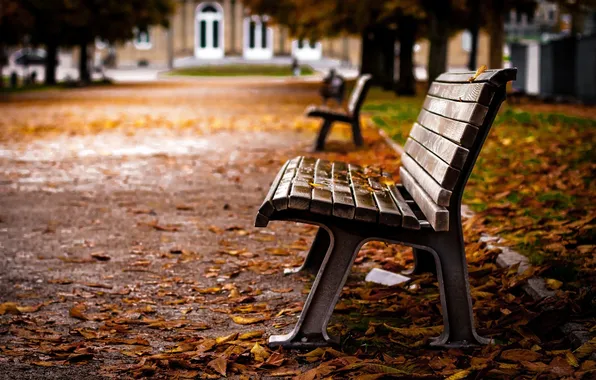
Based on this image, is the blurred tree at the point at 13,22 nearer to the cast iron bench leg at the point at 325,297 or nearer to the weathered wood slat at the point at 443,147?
the weathered wood slat at the point at 443,147

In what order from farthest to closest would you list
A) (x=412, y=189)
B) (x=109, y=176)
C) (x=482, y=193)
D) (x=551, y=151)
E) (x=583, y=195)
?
(x=551, y=151) → (x=109, y=176) → (x=482, y=193) → (x=583, y=195) → (x=412, y=189)

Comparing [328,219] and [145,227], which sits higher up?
[328,219]

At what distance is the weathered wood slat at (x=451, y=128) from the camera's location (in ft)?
14.1

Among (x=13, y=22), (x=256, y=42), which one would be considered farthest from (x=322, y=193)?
(x=256, y=42)

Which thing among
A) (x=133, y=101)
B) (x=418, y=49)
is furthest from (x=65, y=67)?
(x=133, y=101)

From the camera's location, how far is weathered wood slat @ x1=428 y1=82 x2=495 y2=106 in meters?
4.22

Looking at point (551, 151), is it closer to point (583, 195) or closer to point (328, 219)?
point (583, 195)

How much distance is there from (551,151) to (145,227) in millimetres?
5876

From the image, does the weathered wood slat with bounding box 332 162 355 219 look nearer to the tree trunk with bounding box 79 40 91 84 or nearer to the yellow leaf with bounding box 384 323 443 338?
the yellow leaf with bounding box 384 323 443 338

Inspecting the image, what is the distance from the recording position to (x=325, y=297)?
4508 millimetres

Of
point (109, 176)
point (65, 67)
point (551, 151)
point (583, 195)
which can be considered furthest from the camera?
point (65, 67)

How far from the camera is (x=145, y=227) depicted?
7691 millimetres

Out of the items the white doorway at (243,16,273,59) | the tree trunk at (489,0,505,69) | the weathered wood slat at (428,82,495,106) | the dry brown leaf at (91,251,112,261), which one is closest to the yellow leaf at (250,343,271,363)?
the weathered wood slat at (428,82,495,106)

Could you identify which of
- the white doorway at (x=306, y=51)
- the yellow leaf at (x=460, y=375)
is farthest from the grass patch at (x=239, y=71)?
the yellow leaf at (x=460, y=375)
